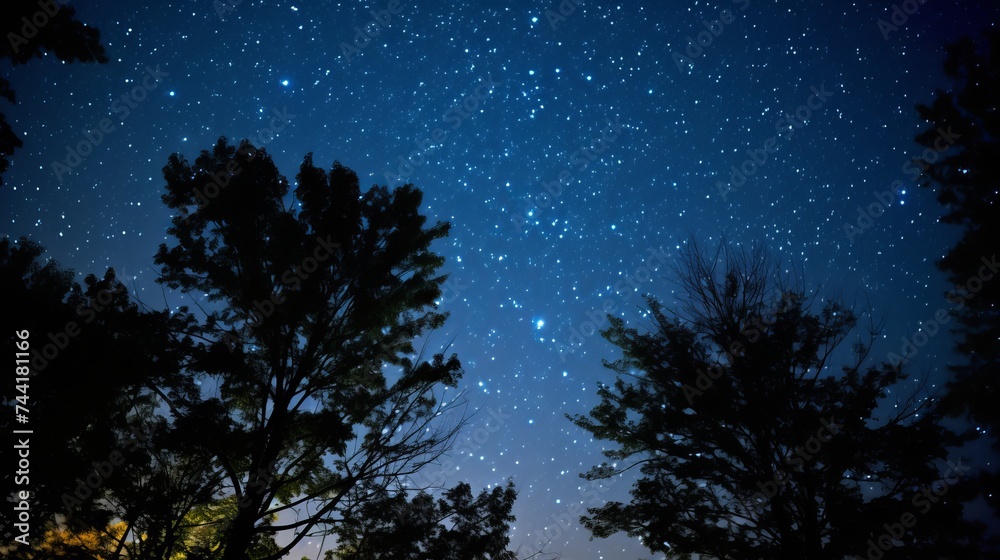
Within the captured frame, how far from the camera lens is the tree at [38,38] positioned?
4969 mm

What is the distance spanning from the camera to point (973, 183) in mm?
8859

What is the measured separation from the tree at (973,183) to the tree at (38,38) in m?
16.0

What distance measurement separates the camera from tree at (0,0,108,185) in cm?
497

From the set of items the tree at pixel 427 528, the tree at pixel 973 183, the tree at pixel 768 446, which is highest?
the tree at pixel 973 183

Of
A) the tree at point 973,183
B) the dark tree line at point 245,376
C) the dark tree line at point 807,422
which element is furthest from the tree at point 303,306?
the tree at point 973,183

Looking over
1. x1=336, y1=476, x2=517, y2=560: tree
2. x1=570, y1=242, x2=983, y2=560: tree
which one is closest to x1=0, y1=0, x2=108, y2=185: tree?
x1=336, y1=476, x2=517, y2=560: tree

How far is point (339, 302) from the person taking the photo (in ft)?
22.7

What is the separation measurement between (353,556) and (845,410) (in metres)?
8.85

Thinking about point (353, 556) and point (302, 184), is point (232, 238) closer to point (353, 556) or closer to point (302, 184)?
point (302, 184)

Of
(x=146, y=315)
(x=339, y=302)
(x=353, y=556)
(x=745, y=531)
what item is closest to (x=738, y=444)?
(x=745, y=531)

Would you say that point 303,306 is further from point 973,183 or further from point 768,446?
point 973,183

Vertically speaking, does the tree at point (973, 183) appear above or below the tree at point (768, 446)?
above

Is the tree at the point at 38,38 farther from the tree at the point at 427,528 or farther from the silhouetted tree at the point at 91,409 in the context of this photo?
the tree at the point at 427,528

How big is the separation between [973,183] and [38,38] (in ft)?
56.5
